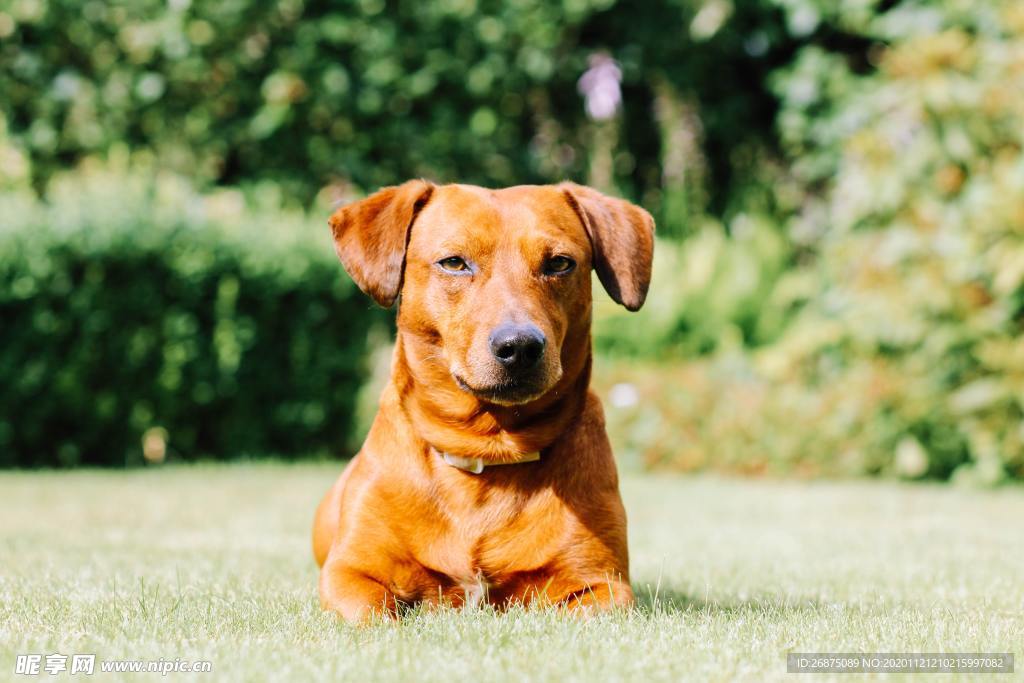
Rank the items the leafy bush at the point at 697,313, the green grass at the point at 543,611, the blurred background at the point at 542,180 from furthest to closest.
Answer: the leafy bush at the point at 697,313 < the blurred background at the point at 542,180 < the green grass at the point at 543,611

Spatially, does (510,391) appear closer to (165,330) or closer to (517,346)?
(517,346)

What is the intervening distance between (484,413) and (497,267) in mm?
446

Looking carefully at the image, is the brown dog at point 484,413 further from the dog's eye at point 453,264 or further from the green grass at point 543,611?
the green grass at point 543,611

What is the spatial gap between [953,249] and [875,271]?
→ 77 centimetres

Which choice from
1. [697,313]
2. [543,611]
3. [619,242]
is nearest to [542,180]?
[697,313]

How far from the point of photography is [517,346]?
323 centimetres

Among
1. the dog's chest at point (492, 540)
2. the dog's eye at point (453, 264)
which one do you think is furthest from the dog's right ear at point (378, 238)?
the dog's chest at point (492, 540)

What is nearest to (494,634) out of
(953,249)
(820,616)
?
(820,616)

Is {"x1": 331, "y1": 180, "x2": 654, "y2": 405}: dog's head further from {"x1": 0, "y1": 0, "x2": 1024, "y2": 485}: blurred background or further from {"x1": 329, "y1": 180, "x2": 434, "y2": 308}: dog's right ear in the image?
{"x1": 0, "y1": 0, "x2": 1024, "y2": 485}: blurred background

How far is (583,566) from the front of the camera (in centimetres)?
343

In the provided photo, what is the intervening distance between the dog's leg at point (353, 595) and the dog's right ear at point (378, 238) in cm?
84

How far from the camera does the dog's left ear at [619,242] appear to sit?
12.4 ft

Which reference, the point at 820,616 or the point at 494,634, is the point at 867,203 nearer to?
the point at 820,616

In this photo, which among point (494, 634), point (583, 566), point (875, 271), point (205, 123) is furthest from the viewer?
point (205, 123)
